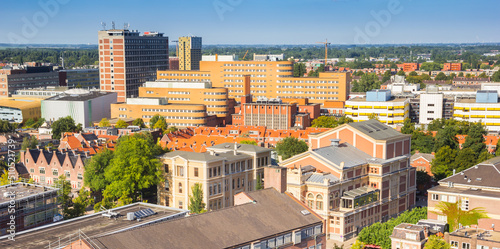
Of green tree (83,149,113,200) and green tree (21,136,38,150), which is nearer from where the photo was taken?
green tree (83,149,113,200)

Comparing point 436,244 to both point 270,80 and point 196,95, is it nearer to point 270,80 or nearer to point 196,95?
point 196,95

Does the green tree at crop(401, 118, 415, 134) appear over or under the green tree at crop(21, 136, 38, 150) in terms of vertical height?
over

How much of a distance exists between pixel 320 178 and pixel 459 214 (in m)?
11.8

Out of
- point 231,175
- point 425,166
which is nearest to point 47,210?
point 231,175

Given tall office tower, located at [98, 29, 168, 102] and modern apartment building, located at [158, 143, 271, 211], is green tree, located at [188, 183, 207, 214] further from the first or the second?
tall office tower, located at [98, 29, 168, 102]

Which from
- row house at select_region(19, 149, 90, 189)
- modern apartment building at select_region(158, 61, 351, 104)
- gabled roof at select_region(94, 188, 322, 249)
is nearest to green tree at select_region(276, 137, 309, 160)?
row house at select_region(19, 149, 90, 189)

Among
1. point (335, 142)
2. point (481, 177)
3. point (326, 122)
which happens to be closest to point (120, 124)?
point (326, 122)

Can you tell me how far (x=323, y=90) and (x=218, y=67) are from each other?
79.7ft

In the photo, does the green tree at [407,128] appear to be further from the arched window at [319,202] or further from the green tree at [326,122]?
the arched window at [319,202]

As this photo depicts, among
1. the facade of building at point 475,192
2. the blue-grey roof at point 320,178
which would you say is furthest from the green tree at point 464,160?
the blue-grey roof at point 320,178

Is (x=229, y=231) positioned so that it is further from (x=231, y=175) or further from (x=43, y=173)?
(x=43, y=173)

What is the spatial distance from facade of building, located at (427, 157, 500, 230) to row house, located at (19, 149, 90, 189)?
1440 inches

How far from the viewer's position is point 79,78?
188m

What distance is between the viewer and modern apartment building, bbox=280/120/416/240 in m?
54.4
